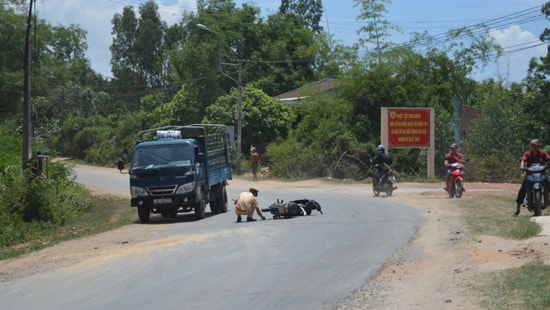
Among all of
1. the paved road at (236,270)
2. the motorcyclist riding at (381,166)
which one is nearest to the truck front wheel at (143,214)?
the paved road at (236,270)

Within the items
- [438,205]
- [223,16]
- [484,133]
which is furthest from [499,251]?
[223,16]

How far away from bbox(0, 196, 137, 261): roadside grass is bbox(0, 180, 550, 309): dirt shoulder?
31.6 inches

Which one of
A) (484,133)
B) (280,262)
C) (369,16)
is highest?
(369,16)

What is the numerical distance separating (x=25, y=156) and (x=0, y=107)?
18.7 meters

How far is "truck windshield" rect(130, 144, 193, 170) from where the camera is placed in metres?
20.2

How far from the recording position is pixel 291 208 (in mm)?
18812

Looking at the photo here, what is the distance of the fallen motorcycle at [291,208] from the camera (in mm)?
18641

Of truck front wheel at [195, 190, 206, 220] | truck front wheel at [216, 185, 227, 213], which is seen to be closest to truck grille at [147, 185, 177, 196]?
truck front wheel at [195, 190, 206, 220]

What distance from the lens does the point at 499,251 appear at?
1130cm

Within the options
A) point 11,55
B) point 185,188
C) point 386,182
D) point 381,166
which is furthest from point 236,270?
point 11,55

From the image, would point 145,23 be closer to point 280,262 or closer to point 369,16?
point 369,16

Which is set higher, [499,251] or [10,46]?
[10,46]

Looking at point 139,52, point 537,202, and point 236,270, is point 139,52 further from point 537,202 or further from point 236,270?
point 236,270

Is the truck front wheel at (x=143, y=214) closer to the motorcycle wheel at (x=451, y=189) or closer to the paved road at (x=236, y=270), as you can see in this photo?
the paved road at (x=236, y=270)
